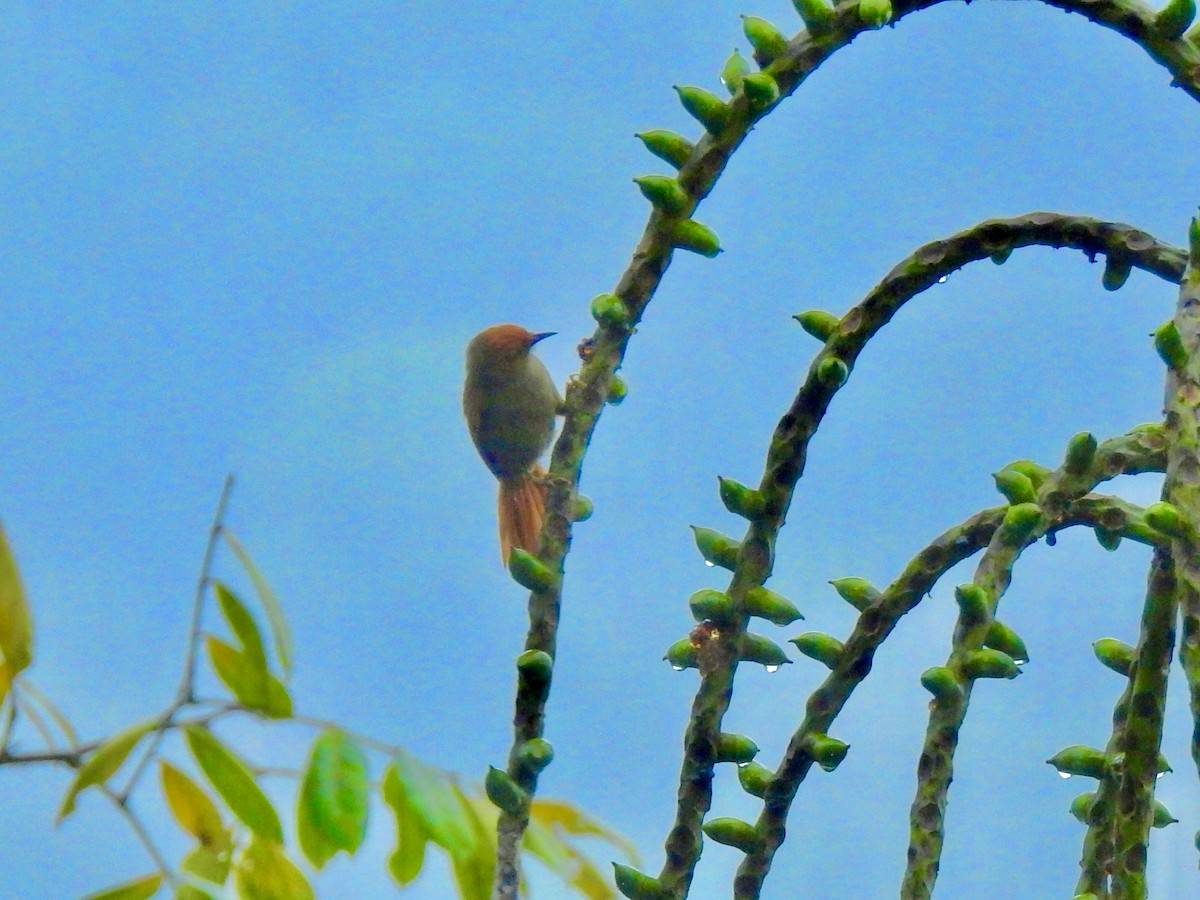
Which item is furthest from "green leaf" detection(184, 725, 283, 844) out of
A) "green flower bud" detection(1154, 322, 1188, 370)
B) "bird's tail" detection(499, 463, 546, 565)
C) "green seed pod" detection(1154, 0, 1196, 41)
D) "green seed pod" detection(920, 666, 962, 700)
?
"bird's tail" detection(499, 463, 546, 565)

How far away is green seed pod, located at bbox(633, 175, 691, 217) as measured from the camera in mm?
947

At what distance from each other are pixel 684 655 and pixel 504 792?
0.60 feet

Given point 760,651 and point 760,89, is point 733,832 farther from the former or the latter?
point 760,89

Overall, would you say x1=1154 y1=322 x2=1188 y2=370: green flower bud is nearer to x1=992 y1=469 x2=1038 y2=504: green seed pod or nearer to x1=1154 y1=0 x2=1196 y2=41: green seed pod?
x1=992 y1=469 x2=1038 y2=504: green seed pod

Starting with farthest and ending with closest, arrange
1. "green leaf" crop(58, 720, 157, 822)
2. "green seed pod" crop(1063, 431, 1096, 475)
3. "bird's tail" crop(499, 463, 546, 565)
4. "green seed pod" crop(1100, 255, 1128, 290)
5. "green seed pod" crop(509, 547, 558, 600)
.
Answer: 1. "bird's tail" crop(499, 463, 546, 565)
2. "green seed pod" crop(1100, 255, 1128, 290)
3. "green seed pod" crop(1063, 431, 1096, 475)
4. "green seed pod" crop(509, 547, 558, 600)
5. "green leaf" crop(58, 720, 157, 822)

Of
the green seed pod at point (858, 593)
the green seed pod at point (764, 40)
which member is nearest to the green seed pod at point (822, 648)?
the green seed pod at point (858, 593)

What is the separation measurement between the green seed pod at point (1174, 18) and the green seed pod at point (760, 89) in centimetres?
33

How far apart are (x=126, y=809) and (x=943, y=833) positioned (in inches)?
20.4

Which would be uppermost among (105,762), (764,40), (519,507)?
(519,507)

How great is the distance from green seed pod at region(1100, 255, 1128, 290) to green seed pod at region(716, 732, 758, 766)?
1.56 ft

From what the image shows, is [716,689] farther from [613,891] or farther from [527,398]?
[527,398]

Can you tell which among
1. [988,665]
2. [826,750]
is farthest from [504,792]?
[988,665]

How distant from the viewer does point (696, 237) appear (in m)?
0.95

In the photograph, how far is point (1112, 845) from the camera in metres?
0.95
